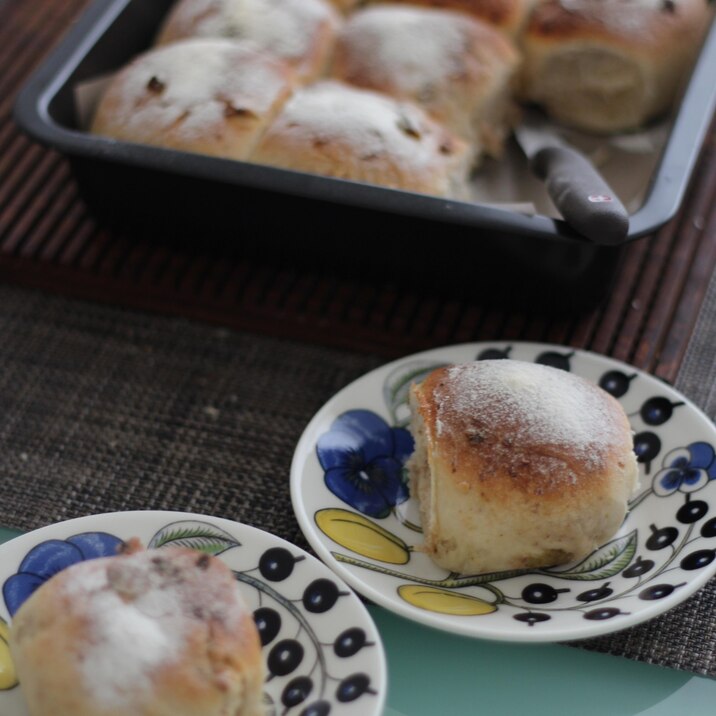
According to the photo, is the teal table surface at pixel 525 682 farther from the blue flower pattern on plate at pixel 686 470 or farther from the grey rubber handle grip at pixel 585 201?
the grey rubber handle grip at pixel 585 201

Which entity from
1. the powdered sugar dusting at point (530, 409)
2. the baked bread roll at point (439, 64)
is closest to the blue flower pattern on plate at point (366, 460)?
the powdered sugar dusting at point (530, 409)

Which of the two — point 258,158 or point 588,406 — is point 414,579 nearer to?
point 588,406

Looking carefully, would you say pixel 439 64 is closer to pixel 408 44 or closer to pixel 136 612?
pixel 408 44

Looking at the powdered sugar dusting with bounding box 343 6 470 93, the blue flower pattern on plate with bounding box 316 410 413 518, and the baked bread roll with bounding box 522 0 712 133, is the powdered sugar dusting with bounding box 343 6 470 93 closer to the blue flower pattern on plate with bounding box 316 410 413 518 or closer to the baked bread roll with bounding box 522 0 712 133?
the baked bread roll with bounding box 522 0 712 133

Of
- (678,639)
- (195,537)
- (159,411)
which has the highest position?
(195,537)

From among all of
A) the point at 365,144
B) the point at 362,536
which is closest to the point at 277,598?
the point at 362,536

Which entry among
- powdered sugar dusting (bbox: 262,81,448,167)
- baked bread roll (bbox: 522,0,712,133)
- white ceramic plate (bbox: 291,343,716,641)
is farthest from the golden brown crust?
white ceramic plate (bbox: 291,343,716,641)
